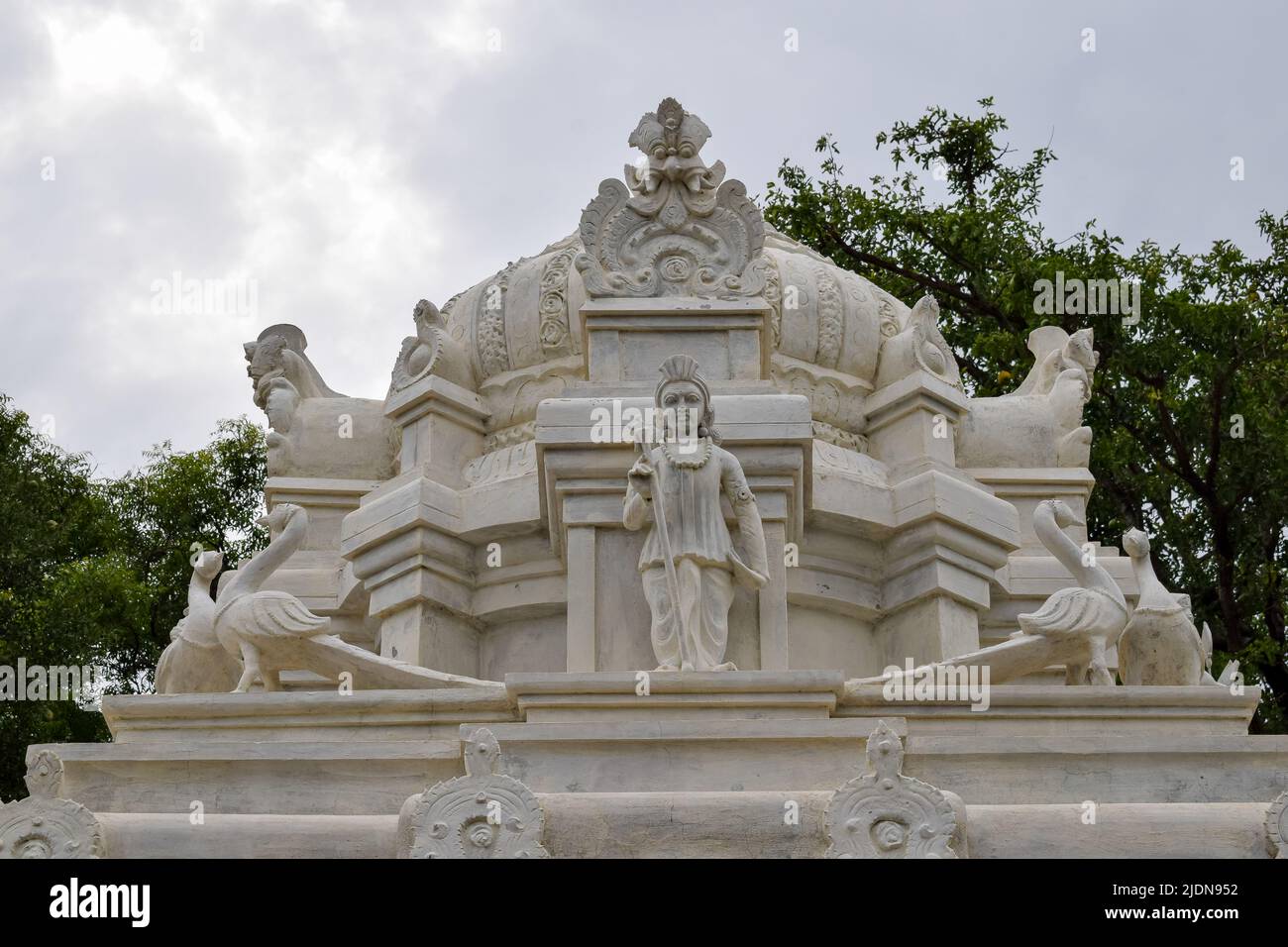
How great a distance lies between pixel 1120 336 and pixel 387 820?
1846 cm

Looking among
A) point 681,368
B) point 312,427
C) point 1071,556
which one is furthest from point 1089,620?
point 312,427

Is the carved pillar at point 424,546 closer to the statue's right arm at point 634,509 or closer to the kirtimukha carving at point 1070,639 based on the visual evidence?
the statue's right arm at point 634,509

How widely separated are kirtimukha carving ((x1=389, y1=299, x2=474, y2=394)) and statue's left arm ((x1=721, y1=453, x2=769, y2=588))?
4.53m

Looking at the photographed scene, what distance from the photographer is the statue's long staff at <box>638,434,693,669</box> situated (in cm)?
1703

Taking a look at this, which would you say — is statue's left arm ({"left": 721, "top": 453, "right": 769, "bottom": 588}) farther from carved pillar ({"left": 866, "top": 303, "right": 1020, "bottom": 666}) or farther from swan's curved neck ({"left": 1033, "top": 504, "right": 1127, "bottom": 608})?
carved pillar ({"left": 866, "top": 303, "right": 1020, "bottom": 666})

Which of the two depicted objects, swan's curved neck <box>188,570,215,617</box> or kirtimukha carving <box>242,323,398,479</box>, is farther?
kirtimukha carving <box>242,323,398,479</box>

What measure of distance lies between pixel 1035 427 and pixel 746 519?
546 centimetres

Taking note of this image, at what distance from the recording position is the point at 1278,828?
1407cm

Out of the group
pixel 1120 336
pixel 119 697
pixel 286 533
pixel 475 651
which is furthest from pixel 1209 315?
pixel 119 697

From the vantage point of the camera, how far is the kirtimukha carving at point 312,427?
2191 centimetres

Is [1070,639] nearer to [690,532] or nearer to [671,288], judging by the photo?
[690,532]

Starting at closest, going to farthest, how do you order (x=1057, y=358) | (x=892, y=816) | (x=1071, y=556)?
(x=892, y=816) < (x=1071, y=556) < (x=1057, y=358)

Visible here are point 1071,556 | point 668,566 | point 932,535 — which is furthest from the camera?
point 932,535

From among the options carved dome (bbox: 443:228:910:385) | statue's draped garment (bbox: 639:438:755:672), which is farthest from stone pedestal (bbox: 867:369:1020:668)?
statue's draped garment (bbox: 639:438:755:672)
